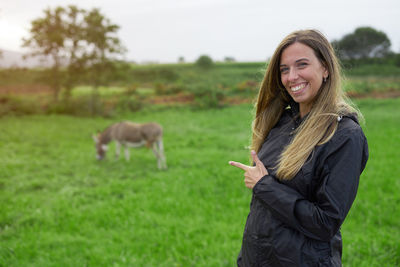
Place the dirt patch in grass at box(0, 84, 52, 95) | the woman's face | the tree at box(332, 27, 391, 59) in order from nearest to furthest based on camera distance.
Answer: the woman's face
the dirt patch in grass at box(0, 84, 52, 95)
the tree at box(332, 27, 391, 59)

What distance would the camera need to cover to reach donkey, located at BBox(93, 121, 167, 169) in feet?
29.6

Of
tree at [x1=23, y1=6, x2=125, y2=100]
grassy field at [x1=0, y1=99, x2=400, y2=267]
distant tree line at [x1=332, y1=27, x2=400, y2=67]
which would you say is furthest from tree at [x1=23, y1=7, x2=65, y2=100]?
distant tree line at [x1=332, y1=27, x2=400, y2=67]

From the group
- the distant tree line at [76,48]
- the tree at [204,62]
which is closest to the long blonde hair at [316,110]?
the distant tree line at [76,48]

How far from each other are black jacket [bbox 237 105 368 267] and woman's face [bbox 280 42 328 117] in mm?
304

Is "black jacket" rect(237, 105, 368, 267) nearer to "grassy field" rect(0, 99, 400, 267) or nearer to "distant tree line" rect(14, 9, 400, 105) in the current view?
"grassy field" rect(0, 99, 400, 267)

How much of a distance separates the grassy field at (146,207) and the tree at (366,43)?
13.4 m

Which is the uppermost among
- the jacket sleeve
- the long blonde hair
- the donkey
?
the long blonde hair

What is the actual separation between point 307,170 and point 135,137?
8.22 meters

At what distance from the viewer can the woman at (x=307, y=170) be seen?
154cm


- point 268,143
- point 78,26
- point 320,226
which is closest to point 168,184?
point 268,143

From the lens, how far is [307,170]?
165cm

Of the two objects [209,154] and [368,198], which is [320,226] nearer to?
[368,198]

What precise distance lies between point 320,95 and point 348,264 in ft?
9.32

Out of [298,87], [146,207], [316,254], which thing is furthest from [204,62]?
[316,254]
